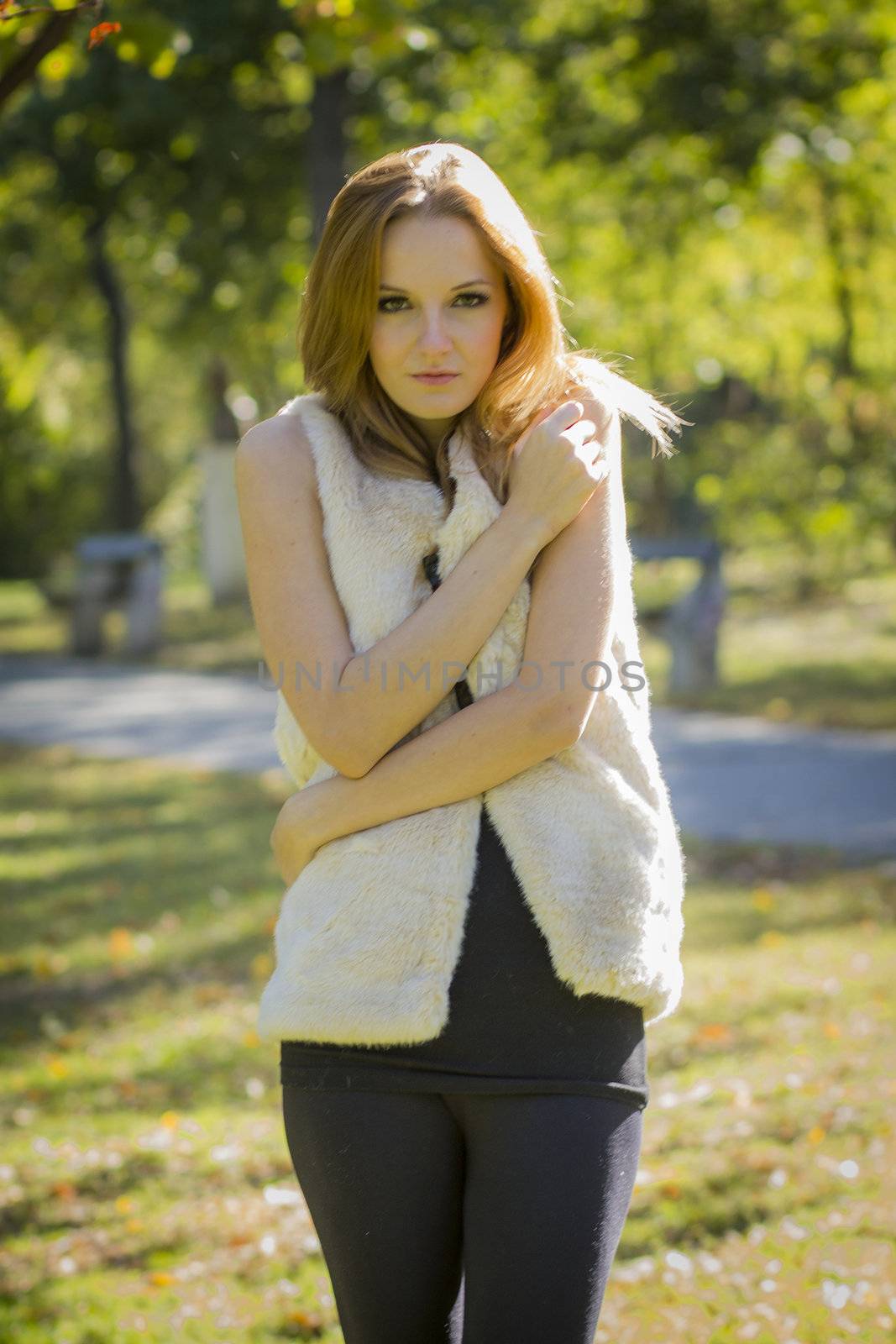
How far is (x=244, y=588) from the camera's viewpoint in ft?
65.0

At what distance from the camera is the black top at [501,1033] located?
188 centimetres

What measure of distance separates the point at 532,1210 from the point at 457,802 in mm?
524

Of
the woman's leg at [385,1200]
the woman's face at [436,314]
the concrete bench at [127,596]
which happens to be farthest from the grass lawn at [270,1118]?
the concrete bench at [127,596]

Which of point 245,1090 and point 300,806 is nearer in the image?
point 300,806

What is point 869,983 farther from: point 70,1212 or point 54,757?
point 54,757

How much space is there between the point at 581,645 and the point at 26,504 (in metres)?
26.7

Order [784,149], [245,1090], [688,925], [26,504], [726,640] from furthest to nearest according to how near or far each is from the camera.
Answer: [26,504], [726,640], [784,149], [688,925], [245,1090]

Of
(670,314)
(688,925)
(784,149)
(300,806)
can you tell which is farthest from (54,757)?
(670,314)

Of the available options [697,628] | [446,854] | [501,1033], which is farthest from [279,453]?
[697,628]

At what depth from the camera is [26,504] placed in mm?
27266

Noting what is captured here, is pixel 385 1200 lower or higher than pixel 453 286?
lower

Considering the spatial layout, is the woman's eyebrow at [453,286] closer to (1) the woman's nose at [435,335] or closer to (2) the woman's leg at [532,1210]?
(1) the woman's nose at [435,335]

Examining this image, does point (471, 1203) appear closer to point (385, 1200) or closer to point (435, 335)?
point (385, 1200)

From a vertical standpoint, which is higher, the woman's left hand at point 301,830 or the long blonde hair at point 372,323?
the long blonde hair at point 372,323
